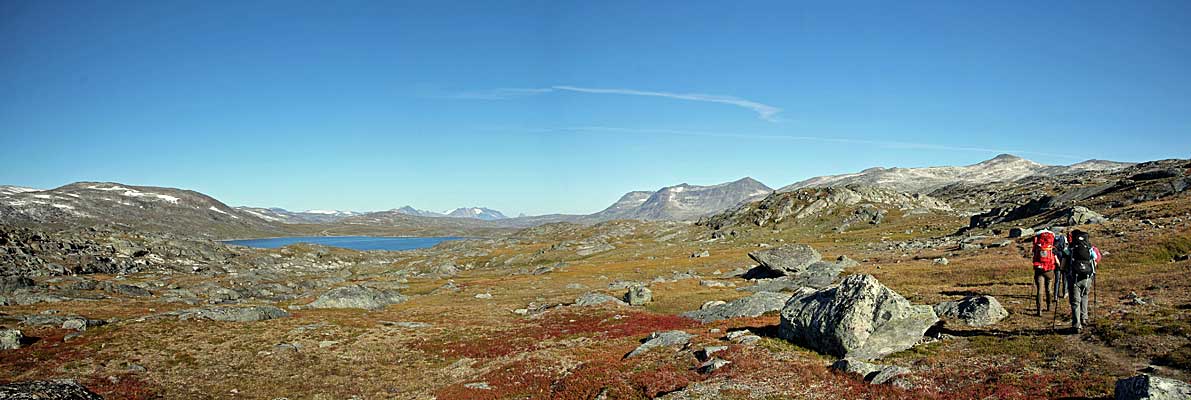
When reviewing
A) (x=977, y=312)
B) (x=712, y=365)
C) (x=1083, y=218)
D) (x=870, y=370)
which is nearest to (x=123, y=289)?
(x=712, y=365)

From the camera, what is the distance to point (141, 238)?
15462cm

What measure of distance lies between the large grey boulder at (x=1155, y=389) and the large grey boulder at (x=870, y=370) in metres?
7.61

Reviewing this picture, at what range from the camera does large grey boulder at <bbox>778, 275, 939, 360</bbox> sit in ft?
86.2

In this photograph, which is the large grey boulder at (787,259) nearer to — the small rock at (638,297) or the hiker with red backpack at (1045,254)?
the small rock at (638,297)

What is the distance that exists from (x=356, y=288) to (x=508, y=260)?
93.8 metres

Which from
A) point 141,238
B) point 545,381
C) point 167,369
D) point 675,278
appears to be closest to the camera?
point 545,381

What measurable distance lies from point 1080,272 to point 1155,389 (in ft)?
41.3

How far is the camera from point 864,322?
26.6 m

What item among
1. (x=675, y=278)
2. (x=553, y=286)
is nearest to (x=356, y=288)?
(x=553, y=286)

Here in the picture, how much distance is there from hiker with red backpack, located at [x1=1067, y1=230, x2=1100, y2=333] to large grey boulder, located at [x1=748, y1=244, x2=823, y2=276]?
47.2m

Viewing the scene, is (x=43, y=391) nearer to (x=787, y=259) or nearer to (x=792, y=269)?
(x=792, y=269)

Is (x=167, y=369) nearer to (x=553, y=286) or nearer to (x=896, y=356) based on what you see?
(x=896, y=356)

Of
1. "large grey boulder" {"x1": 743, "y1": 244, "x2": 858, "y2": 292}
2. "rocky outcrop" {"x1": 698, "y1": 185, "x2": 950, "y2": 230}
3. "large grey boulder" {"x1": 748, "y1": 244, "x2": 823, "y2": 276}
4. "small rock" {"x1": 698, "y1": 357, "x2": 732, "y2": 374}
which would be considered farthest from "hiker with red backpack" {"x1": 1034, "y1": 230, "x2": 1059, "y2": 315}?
"rocky outcrop" {"x1": 698, "y1": 185, "x2": 950, "y2": 230}

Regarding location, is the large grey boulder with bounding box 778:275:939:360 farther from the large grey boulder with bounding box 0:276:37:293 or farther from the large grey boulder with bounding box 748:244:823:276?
the large grey boulder with bounding box 0:276:37:293
